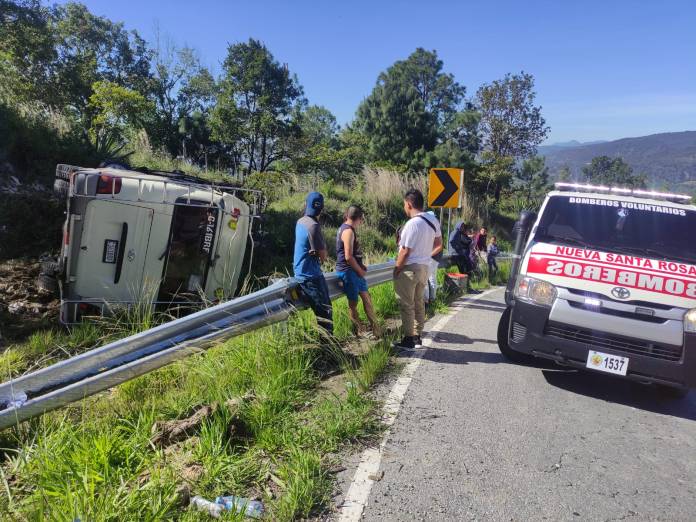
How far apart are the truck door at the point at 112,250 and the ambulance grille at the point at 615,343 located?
536cm

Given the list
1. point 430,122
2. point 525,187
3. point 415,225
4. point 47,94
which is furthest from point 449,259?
point 525,187

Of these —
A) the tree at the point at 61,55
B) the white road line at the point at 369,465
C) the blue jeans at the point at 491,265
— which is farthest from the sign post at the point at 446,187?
the tree at the point at 61,55

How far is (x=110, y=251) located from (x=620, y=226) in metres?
6.49

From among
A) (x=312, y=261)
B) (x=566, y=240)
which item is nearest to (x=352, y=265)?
(x=312, y=261)

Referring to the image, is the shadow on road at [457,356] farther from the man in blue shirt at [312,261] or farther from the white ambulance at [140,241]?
the white ambulance at [140,241]

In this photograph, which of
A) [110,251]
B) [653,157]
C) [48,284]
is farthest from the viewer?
[653,157]

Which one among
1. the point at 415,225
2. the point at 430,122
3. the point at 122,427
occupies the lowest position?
the point at 122,427

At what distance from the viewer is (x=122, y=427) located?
Result: 3.24 metres

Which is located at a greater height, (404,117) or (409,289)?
(404,117)

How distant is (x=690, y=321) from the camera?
4.32 metres

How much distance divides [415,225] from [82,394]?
383 centimetres

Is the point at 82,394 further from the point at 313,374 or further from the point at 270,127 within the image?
the point at 270,127

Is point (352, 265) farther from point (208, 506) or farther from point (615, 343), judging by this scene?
point (208, 506)

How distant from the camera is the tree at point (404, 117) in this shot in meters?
33.8
